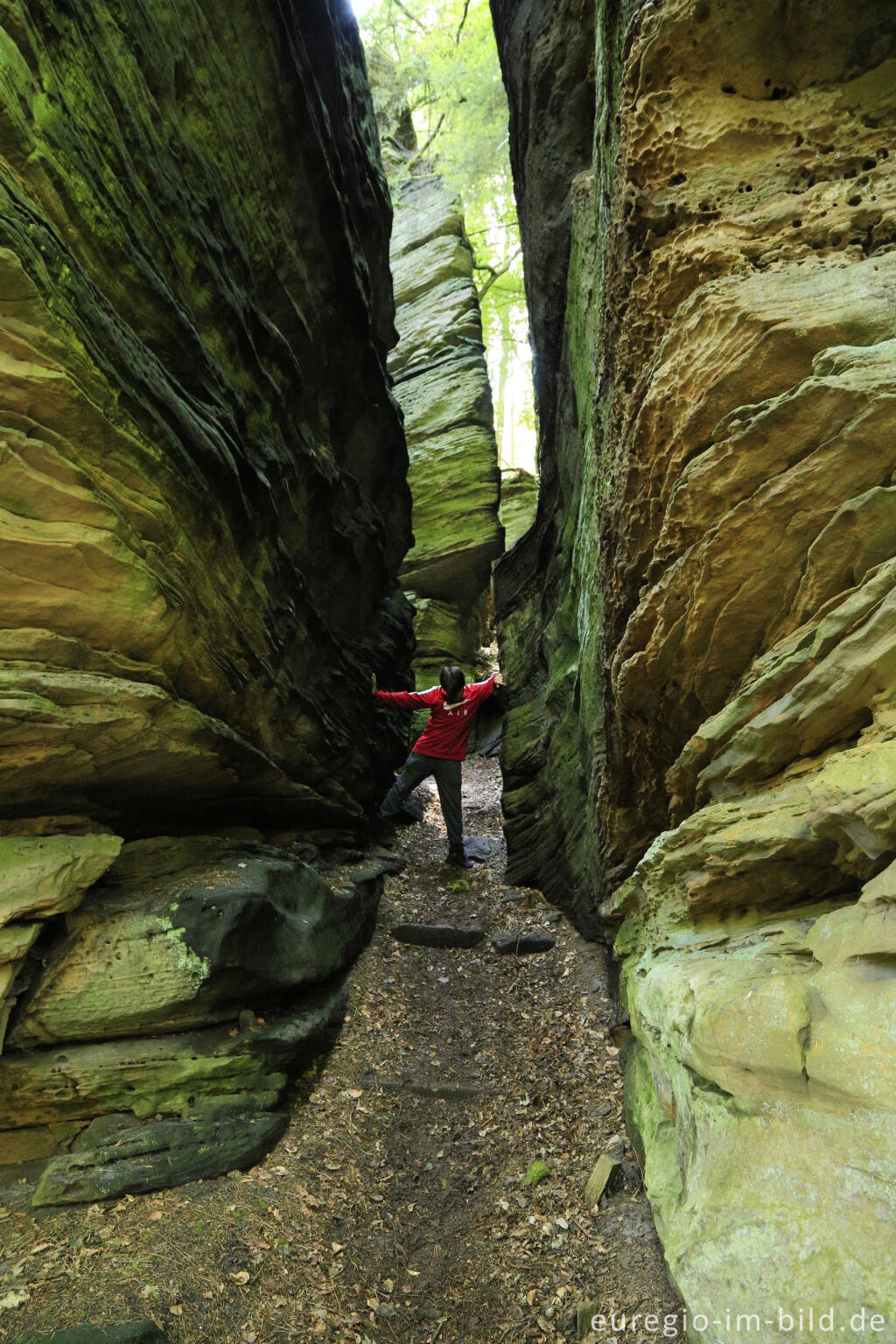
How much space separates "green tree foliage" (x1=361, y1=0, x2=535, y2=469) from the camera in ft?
63.6

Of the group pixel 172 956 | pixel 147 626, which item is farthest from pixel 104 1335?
pixel 147 626

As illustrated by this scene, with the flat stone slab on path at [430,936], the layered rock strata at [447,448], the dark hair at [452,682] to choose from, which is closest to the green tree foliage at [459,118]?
the layered rock strata at [447,448]

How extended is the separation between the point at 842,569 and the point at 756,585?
0.63 meters

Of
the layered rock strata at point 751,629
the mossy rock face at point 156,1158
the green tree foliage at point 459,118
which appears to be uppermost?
the green tree foliage at point 459,118

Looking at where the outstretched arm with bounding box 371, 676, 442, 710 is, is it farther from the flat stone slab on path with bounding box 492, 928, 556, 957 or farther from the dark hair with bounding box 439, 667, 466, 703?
the flat stone slab on path with bounding box 492, 928, 556, 957

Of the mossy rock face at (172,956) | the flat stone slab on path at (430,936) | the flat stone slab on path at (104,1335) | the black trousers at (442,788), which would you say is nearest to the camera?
the flat stone slab on path at (104,1335)

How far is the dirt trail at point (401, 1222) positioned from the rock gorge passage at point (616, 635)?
1.22 ft

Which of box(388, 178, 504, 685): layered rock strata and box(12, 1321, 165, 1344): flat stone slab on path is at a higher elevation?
box(388, 178, 504, 685): layered rock strata

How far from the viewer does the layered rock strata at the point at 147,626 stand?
15.6ft

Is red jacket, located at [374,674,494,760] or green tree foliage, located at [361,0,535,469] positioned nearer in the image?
red jacket, located at [374,674,494,760]

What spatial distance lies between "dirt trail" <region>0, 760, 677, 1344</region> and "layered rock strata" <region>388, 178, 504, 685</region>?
16.6m

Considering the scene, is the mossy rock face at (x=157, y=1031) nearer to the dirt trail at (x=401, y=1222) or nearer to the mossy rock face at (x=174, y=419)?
the dirt trail at (x=401, y=1222)

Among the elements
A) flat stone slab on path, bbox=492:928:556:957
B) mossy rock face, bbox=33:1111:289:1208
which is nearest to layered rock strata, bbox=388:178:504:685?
flat stone slab on path, bbox=492:928:556:957

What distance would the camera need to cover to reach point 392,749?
13289mm
